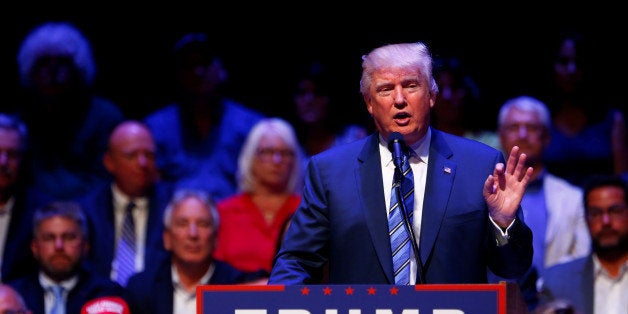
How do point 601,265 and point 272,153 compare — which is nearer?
point 601,265

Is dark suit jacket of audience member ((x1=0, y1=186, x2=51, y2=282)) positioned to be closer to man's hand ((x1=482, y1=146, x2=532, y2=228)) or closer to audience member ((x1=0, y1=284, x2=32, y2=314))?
audience member ((x1=0, y1=284, x2=32, y2=314))

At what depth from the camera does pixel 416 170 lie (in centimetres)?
293

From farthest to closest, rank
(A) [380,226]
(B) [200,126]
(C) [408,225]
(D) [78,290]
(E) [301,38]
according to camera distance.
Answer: (E) [301,38]
(B) [200,126]
(D) [78,290]
(A) [380,226]
(C) [408,225]

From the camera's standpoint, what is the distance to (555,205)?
17.8 feet

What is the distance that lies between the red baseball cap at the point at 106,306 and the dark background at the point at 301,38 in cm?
233

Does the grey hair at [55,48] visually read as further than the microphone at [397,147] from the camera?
Yes

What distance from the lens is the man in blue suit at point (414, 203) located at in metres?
2.70

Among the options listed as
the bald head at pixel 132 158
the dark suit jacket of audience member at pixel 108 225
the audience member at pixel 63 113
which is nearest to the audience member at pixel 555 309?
the dark suit jacket of audience member at pixel 108 225

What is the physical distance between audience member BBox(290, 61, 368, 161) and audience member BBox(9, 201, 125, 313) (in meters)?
1.55

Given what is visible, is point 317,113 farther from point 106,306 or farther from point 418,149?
point 418,149

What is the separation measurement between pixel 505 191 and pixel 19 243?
313 centimetres

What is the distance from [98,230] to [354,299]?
3070 millimetres

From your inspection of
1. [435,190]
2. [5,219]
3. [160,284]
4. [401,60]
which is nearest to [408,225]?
[435,190]

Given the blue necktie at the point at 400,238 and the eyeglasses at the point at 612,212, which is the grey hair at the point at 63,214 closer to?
the eyeglasses at the point at 612,212
